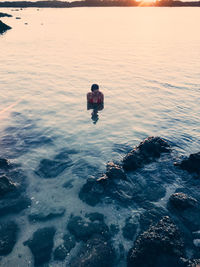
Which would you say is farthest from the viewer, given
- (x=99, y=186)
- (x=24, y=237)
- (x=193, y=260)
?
(x=99, y=186)

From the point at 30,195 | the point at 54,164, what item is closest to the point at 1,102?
the point at 54,164

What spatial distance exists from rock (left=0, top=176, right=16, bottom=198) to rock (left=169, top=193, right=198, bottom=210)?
6257mm

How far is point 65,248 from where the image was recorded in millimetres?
6461

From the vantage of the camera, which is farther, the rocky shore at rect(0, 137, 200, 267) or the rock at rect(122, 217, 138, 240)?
the rock at rect(122, 217, 138, 240)

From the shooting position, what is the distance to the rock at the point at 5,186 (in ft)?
26.1

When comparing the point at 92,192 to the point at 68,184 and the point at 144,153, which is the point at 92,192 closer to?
the point at 68,184

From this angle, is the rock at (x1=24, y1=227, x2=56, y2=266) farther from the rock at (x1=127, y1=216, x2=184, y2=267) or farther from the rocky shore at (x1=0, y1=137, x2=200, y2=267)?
the rock at (x1=127, y1=216, x2=184, y2=267)

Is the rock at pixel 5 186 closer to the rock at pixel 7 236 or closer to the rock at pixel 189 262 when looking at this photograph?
the rock at pixel 7 236

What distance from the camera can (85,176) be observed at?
30.4ft

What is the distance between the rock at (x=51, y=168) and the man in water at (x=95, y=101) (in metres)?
4.80

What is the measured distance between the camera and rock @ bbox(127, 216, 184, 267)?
5965 millimetres

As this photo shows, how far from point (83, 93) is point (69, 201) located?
11787 millimetres

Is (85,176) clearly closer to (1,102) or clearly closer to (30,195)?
(30,195)

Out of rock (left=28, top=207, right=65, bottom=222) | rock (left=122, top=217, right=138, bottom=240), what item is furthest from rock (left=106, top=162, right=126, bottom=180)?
rock (left=28, top=207, right=65, bottom=222)
